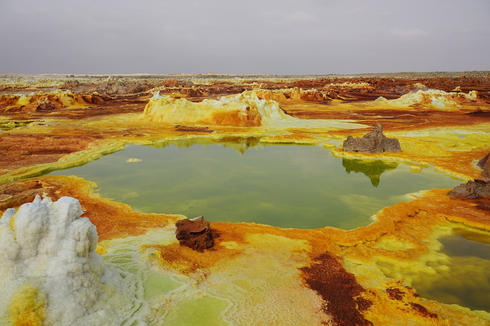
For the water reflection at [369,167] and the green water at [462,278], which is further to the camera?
the water reflection at [369,167]

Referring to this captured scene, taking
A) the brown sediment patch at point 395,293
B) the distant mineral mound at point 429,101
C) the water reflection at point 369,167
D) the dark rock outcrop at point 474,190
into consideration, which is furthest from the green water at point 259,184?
the distant mineral mound at point 429,101

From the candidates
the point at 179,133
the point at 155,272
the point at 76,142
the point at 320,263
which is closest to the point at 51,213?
the point at 155,272

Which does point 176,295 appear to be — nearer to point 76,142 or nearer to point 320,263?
point 320,263

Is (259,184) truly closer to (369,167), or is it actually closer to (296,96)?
(369,167)

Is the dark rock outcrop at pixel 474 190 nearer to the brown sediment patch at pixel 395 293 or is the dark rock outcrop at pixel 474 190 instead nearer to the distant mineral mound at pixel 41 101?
the brown sediment patch at pixel 395 293

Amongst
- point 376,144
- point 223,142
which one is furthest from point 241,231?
point 223,142

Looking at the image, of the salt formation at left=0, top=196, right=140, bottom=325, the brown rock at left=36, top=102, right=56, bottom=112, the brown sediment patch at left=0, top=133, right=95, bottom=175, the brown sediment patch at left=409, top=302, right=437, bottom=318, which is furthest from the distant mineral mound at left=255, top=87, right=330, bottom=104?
the salt formation at left=0, top=196, right=140, bottom=325

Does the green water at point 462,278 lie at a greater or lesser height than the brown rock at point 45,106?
lesser
